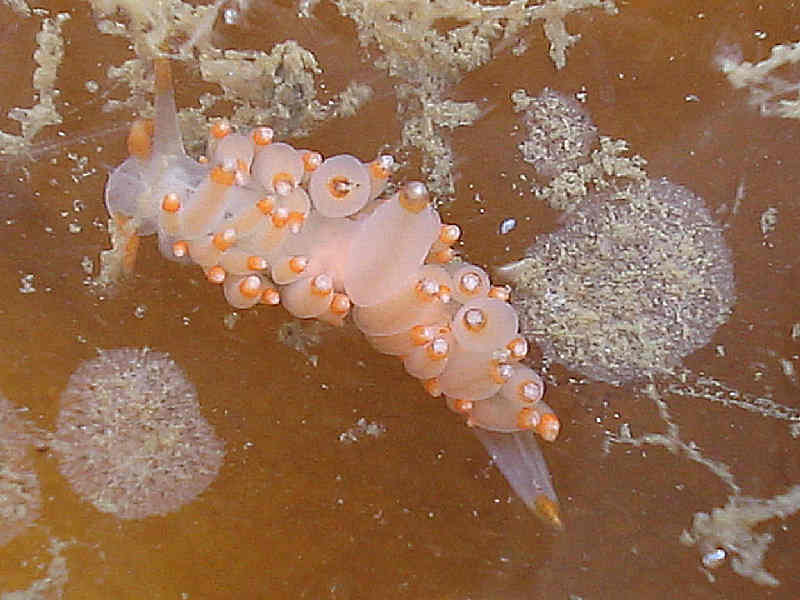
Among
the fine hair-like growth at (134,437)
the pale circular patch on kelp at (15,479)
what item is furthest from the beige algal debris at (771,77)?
the pale circular patch on kelp at (15,479)

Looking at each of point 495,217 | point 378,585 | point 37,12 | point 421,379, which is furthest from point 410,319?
point 37,12

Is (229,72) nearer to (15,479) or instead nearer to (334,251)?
(334,251)

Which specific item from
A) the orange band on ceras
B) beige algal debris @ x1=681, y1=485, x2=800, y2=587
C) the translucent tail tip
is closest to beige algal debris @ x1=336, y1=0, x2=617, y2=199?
the orange band on ceras

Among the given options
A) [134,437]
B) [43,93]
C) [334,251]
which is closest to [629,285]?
[334,251]

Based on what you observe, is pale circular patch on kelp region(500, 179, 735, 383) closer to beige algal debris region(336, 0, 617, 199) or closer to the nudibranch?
the nudibranch

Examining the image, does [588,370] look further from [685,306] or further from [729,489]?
[729,489]

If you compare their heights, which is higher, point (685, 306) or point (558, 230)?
point (558, 230)
